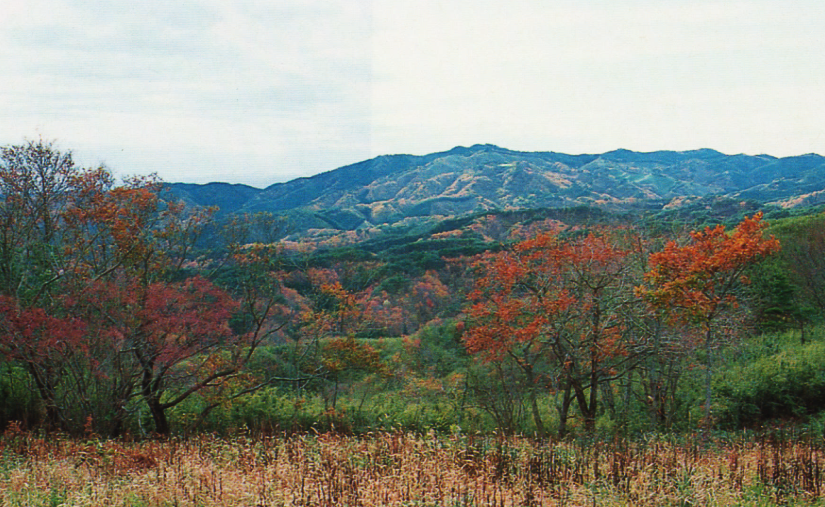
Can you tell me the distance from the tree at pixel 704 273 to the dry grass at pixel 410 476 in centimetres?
320

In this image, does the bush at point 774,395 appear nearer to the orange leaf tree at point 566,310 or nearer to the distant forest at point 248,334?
the distant forest at point 248,334

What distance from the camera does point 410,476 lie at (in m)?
4.67

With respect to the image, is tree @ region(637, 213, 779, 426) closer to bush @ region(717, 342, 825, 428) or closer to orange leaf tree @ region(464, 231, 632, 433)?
orange leaf tree @ region(464, 231, 632, 433)

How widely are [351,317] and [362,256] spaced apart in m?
47.0

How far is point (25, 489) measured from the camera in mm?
4816

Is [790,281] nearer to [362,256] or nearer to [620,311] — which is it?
[620,311]

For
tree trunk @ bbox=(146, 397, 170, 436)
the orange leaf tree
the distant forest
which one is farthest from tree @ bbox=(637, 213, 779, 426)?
tree trunk @ bbox=(146, 397, 170, 436)

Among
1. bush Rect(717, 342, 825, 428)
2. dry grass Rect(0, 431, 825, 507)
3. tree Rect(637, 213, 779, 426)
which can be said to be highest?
tree Rect(637, 213, 779, 426)

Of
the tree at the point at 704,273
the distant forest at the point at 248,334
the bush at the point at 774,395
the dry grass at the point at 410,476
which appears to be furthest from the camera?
the bush at the point at 774,395

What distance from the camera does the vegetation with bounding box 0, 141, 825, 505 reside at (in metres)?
4.83

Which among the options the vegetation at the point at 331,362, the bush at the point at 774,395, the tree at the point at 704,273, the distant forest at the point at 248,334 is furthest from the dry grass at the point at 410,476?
the bush at the point at 774,395

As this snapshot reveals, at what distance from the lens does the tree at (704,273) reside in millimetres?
8883

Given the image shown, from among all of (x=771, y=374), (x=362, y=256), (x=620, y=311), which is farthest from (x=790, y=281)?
(x=362, y=256)

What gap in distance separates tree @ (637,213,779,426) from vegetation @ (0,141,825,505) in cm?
4
